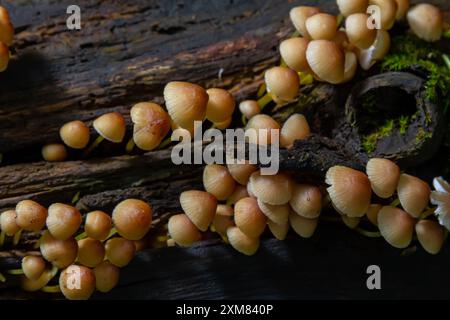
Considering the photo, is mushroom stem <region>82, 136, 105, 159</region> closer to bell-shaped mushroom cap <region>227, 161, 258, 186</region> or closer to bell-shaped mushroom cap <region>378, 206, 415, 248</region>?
bell-shaped mushroom cap <region>227, 161, 258, 186</region>

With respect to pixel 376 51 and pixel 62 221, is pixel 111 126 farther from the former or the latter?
pixel 376 51

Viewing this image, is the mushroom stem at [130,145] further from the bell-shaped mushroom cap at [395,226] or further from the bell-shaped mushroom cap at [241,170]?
the bell-shaped mushroom cap at [395,226]

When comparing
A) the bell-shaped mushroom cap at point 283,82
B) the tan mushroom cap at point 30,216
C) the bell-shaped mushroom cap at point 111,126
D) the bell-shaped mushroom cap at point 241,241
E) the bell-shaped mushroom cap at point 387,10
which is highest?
the bell-shaped mushroom cap at point 387,10

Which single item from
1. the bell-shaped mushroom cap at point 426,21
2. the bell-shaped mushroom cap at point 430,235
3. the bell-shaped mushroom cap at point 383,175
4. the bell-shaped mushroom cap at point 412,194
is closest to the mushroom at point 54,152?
the bell-shaped mushroom cap at point 383,175

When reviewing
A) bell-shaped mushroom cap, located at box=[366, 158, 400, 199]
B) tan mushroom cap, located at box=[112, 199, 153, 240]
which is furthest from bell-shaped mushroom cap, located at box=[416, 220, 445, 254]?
tan mushroom cap, located at box=[112, 199, 153, 240]

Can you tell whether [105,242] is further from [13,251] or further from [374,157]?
[374,157]

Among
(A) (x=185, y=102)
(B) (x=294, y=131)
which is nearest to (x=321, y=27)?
(B) (x=294, y=131)
